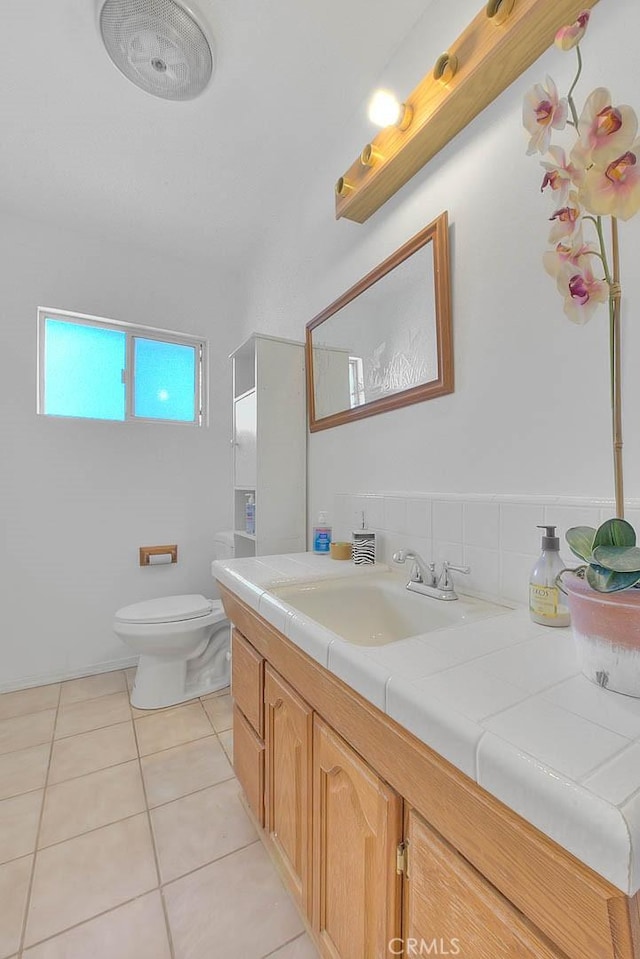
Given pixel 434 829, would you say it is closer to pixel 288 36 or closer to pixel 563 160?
pixel 563 160

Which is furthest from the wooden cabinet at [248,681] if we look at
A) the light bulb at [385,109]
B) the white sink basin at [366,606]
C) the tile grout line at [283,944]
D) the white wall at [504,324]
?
the light bulb at [385,109]

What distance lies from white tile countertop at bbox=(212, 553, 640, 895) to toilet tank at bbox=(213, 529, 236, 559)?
155 cm

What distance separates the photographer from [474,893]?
1.45 feet

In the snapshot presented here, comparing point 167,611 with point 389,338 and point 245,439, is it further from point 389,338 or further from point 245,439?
point 389,338

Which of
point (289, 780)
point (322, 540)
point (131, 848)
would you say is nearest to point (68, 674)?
point (131, 848)

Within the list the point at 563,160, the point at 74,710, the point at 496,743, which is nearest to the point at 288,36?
the point at 563,160

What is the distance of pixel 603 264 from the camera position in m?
0.53

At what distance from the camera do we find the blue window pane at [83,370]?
224 centimetres

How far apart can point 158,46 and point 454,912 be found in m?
2.14

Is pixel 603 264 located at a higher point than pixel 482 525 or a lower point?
higher

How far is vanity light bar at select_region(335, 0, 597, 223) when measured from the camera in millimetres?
854

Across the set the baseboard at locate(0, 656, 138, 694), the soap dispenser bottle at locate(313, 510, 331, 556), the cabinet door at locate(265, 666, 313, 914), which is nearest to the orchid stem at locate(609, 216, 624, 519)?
the cabinet door at locate(265, 666, 313, 914)

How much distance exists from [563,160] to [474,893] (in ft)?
2.94

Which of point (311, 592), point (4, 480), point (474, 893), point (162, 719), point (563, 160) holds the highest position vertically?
point (563, 160)
